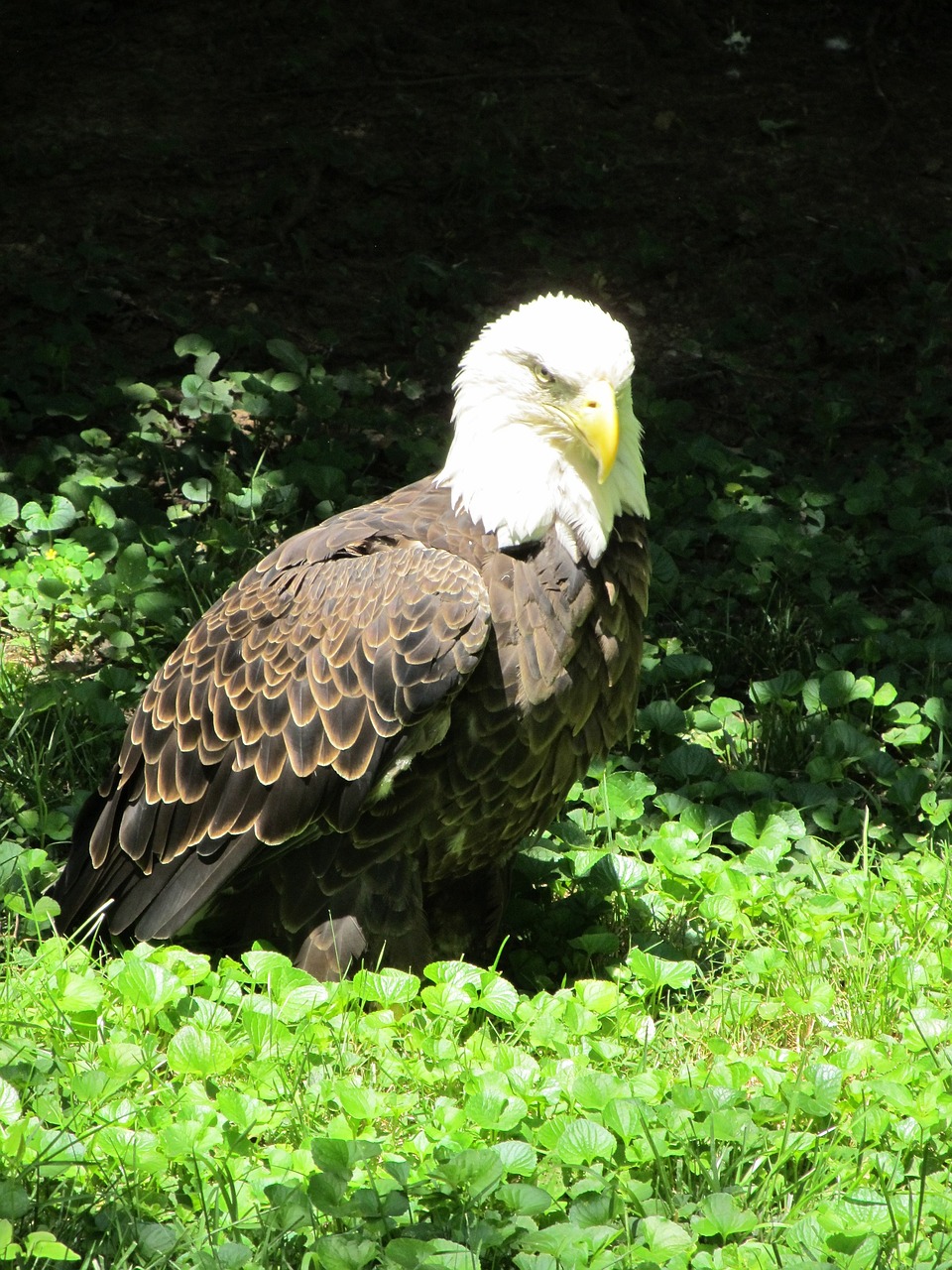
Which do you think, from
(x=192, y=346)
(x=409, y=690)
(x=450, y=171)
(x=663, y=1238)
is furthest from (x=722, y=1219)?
(x=450, y=171)

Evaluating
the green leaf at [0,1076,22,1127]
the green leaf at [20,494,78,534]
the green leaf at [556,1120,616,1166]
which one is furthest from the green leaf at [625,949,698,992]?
the green leaf at [20,494,78,534]

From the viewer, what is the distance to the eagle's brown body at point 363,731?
3361 mm

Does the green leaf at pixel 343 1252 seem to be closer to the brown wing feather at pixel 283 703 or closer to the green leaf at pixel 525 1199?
the green leaf at pixel 525 1199

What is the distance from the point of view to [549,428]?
3.52m

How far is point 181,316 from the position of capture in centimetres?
676

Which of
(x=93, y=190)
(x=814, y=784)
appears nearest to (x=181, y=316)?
(x=93, y=190)

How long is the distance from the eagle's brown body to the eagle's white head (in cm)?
8

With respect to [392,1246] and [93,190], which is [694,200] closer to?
[93,190]

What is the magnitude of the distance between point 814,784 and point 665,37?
21.5ft

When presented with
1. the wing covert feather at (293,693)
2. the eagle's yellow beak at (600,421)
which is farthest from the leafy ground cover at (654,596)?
the eagle's yellow beak at (600,421)

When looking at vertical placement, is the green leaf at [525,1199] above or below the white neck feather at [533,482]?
below

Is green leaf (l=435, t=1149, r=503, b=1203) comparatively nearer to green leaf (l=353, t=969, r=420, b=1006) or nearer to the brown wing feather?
green leaf (l=353, t=969, r=420, b=1006)

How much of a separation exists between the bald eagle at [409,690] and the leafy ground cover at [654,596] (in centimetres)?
26

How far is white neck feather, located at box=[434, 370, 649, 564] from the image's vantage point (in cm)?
348
